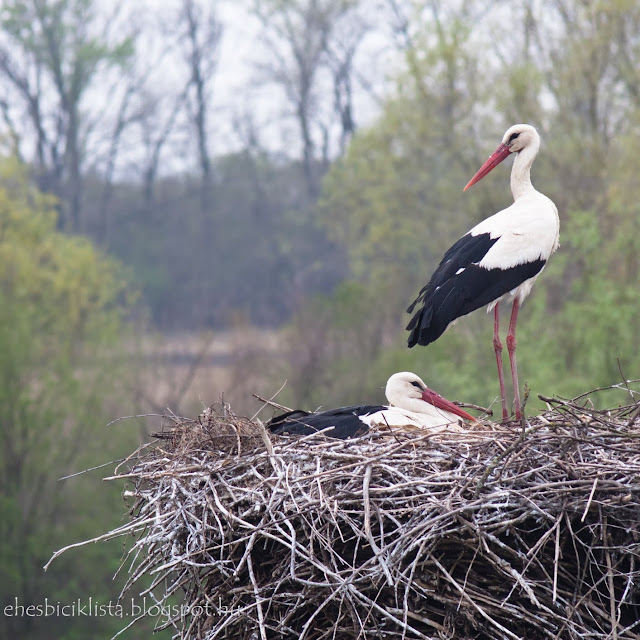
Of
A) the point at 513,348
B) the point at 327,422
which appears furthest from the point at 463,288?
the point at 327,422

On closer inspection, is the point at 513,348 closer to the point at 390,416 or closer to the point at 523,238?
the point at 523,238

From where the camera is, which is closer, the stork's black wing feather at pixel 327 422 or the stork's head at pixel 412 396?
the stork's black wing feather at pixel 327 422

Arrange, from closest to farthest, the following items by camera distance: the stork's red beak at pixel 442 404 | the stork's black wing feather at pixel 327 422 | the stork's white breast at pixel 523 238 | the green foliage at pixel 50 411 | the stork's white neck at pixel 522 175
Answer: the stork's black wing feather at pixel 327 422 < the stork's white breast at pixel 523 238 < the stork's white neck at pixel 522 175 < the stork's red beak at pixel 442 404 < the green foliage at pixel 50 411

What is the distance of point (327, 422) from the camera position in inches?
176

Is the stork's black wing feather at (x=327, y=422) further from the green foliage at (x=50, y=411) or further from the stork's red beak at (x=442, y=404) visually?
the green foliage at (x=50, y=411)

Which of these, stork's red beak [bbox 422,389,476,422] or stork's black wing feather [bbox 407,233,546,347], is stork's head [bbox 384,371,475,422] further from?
stork's black wing feather [bbox 407,233,546,347]

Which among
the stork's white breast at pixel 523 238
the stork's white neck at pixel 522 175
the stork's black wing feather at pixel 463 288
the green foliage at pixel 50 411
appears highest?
the stork's white neck at pixel 522 175

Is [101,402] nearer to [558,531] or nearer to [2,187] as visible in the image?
[2,187]

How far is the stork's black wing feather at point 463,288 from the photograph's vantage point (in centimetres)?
439

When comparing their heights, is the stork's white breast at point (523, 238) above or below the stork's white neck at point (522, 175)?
below

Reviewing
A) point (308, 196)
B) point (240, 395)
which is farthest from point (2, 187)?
point (308, 196)

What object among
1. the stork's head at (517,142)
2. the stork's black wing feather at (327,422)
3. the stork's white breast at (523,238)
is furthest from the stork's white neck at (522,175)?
the stork's black wing feather at (327,422)

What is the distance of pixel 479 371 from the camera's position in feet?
51.3

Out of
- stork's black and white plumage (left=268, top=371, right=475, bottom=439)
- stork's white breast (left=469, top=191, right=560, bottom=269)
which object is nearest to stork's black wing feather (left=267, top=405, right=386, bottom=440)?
stork's black and white plumage (left=268, top=371, right=475, bottom=439)
